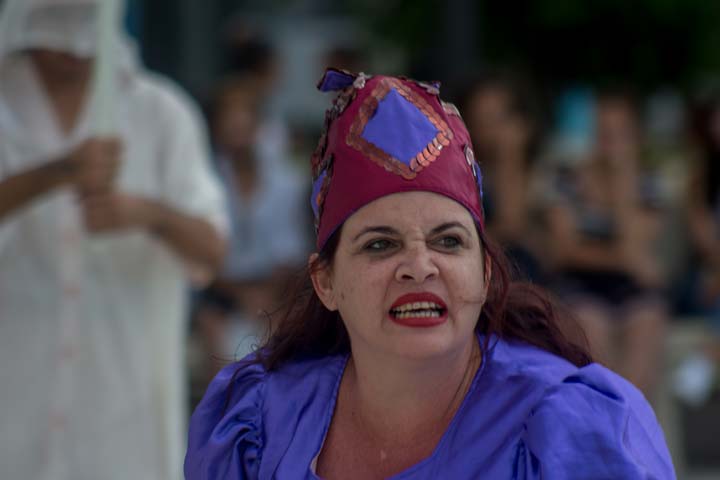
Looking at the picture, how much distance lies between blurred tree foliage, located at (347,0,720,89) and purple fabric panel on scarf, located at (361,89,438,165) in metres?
11.6

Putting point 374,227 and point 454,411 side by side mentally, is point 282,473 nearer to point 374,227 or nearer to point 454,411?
point 454,411

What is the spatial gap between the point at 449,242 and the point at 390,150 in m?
0.19

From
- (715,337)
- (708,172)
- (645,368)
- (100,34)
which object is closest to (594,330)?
(645,368)

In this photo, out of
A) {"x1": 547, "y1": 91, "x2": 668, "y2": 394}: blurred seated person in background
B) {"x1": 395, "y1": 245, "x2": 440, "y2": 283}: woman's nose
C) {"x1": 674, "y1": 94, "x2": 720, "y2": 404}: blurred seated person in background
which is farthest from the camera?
{"x1": 674, "y1": 94, "x2": 720, "y2": 404}: blurred seated person in background

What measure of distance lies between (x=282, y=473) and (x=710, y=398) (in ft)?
16.2

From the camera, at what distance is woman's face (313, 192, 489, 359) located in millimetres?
2311

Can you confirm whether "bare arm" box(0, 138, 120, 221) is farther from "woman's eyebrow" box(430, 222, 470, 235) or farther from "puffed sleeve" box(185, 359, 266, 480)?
"woman's eyebrow" box(430, 222, 470, 235)

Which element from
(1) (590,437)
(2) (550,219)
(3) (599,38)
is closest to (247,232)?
(2) (550,219)

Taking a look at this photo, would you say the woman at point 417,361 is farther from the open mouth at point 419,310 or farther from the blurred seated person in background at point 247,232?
the blurred seated person in background at point 247,232

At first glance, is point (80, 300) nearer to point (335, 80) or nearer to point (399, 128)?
point (335, 80)

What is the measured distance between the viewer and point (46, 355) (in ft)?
12.1

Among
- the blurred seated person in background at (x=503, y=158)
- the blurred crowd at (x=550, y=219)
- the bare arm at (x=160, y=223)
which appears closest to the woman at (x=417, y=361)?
the bare arm at (x=160, y=223)

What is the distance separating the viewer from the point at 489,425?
2.33 metres

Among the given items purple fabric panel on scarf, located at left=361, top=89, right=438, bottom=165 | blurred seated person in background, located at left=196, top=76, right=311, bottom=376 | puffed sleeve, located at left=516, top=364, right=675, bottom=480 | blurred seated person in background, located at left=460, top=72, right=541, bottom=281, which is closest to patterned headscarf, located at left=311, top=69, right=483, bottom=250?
purple fabric panel on scarf, located at left=361, top=89, right=438, bottom=165
